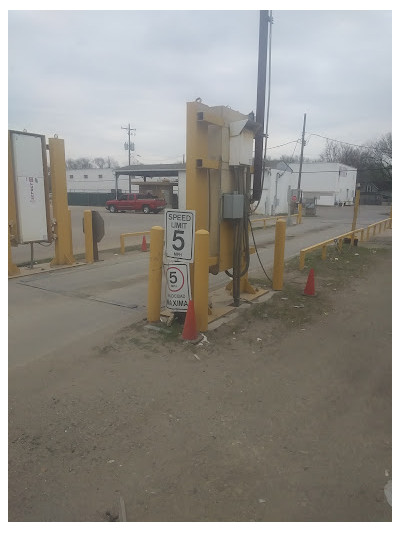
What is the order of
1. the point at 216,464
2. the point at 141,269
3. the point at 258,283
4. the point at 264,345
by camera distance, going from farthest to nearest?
the point at 141,269 < the point at 258,283 < the point at 264,345 < the point at 216,464

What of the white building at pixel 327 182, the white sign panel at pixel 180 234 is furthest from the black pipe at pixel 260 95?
the white building at pixel 327 182

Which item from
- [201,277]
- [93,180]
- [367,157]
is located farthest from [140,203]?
[367,157]

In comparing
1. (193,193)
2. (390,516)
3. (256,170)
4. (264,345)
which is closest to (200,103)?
(193,193)

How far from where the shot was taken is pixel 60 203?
9125mm

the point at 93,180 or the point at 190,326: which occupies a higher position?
the point at 93,180

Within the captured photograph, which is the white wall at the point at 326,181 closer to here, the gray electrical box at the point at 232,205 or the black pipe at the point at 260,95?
the black pipe at the point at 260,95

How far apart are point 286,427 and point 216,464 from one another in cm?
76

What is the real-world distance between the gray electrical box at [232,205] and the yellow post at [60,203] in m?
5.05

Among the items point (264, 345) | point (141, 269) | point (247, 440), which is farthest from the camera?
point (141, 269)

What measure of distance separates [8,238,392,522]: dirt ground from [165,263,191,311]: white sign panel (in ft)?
1.28

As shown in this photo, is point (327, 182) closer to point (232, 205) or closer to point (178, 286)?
point (232, 205)

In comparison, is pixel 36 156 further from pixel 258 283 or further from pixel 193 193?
pixel 258 283

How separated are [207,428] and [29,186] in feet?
23.6

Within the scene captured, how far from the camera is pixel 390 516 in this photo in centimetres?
233
